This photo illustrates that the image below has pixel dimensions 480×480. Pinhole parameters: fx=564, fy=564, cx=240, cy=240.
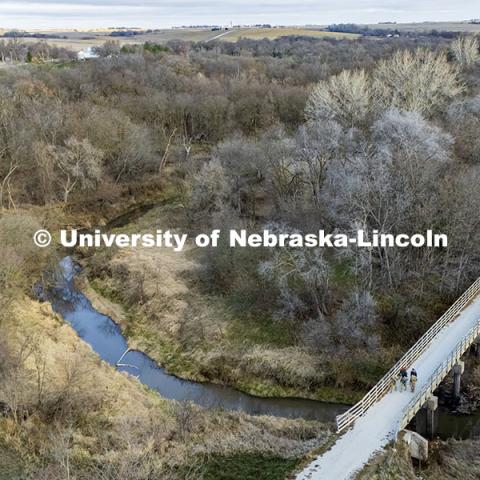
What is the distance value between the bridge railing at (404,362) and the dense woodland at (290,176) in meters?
2.01

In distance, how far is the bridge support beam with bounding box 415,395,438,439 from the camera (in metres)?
22.8

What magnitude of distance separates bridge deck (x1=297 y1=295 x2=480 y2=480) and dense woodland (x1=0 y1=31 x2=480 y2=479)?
11.5ft

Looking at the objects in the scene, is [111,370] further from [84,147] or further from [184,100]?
[184,100]

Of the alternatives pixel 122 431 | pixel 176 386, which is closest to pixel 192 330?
pixel 176 386

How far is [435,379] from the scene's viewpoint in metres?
22.8

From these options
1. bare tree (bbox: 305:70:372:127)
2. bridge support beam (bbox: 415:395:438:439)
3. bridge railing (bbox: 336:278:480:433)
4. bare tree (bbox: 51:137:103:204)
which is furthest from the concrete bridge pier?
bare tree (bbox: 51:137:103:204)

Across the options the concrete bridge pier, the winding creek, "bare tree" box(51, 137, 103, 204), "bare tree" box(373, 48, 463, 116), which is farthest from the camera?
"bare tree" box(51, 137, 103, 204)

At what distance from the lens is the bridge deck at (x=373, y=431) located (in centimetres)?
1825

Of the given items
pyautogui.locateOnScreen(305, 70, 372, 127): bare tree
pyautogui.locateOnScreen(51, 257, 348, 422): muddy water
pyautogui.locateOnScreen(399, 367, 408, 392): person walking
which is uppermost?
pyautogui.locateOnScreen(305, 70, 372, 127): bare tree

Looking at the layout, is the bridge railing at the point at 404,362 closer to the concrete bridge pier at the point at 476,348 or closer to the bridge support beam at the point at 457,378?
the bridge support beam at the point at 457,378

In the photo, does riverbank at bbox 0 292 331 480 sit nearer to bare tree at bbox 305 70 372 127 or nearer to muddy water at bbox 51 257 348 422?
muddy water at bbox 51 257 348 422

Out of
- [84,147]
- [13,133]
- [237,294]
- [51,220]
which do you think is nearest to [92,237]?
[51,220]

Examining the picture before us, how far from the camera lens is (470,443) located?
21703mm

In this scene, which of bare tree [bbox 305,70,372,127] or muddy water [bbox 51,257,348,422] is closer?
muddy water [bbox 51,257,348,422]
